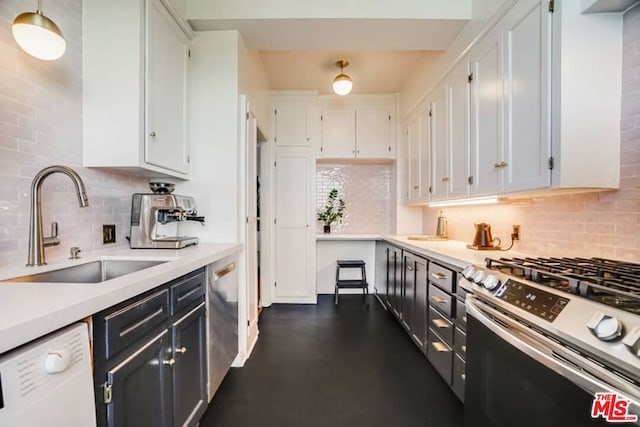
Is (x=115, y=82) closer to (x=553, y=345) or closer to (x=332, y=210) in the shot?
(x=553, y=345)

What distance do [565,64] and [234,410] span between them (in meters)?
2.43

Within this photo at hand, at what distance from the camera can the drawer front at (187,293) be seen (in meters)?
1.30

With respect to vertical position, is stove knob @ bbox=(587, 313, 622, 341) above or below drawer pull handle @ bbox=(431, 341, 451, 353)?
above

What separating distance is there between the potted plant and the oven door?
2.89 metres

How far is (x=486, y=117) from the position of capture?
1942mm

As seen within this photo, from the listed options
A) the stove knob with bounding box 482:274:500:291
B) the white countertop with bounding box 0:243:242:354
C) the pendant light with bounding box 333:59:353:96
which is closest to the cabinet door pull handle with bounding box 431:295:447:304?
the stove knob with bounding box 482:274:500:291

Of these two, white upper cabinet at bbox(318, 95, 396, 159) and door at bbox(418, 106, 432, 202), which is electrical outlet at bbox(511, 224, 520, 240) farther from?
white upper cabinet at bbox(318, 95, 396, 159)

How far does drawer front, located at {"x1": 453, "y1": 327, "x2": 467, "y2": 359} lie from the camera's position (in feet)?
5.48

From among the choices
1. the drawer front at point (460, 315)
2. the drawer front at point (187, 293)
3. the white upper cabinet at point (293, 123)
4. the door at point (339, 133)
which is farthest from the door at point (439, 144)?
the drawer front at point (187, 293)

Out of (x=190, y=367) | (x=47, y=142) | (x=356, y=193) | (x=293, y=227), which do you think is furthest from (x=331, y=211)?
(x=47, y=142)

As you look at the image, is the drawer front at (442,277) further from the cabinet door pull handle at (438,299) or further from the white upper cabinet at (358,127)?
the white upper cabinet at (358,127)

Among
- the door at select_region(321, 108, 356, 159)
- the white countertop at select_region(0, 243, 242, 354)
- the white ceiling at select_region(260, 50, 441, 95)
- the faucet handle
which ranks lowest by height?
the white countertop at select_region(0, 243, 242, 354)

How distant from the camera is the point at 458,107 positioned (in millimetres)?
2326

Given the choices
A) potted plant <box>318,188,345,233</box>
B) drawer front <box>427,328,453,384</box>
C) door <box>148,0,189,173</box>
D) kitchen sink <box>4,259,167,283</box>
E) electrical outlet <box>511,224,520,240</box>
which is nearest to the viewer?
kitchen sink <box>4,259,167,283</box>
